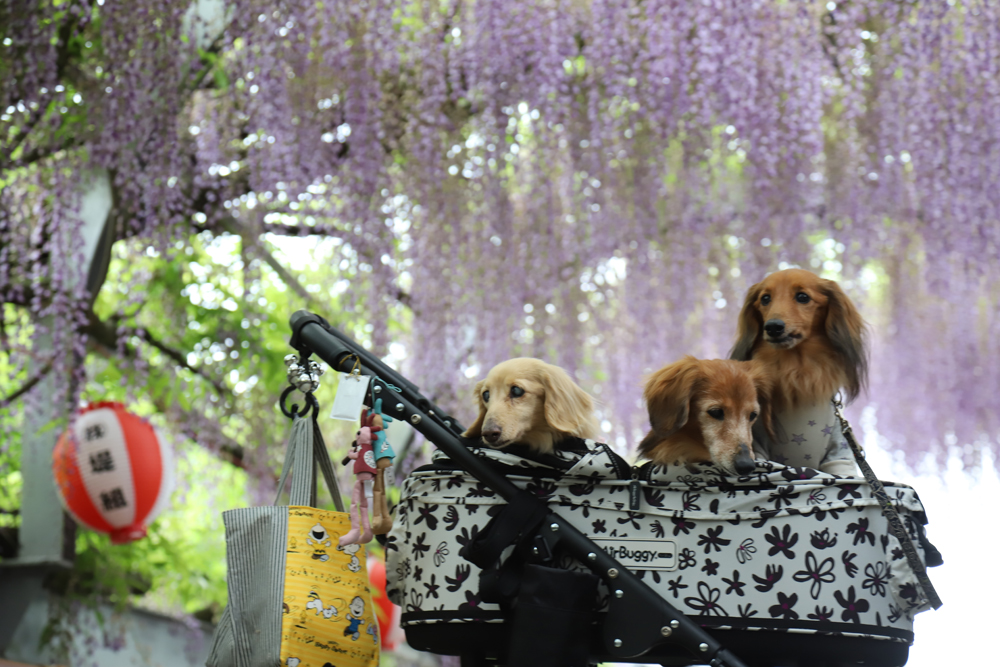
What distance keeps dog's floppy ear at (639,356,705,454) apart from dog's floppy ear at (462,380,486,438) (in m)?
0.35

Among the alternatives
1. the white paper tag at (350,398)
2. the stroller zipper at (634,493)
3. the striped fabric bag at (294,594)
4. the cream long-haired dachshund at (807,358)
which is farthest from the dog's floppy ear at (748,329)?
the striped fabric bag at (294,594)

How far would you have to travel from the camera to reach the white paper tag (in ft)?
5.46

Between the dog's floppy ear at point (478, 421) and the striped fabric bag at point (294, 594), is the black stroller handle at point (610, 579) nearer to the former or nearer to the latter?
the dog's floppy ear at point (478, 421)

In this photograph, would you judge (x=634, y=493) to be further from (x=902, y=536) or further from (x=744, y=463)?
(x=902, y=536)

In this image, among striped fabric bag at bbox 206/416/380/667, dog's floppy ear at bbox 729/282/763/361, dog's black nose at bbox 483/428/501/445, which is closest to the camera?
striped fabric bag at bbox 206/416/380/667

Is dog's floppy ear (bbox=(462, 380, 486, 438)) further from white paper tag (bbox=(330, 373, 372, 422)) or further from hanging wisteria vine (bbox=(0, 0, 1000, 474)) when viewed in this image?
hanging wisteria vine (bbox=(0, 0, 1000, 474))

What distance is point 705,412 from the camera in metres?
1.63

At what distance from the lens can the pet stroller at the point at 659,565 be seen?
150cm

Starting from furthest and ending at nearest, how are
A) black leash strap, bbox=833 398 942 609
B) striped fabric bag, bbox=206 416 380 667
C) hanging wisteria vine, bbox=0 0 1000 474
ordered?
hanging wisteria vine, bbox=0 0 1000 474, striped fabric bag, bbox=206 416 380 667, black leash strap, bbox=833 398 942 609

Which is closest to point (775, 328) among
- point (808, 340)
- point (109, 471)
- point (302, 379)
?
point (808, 340)

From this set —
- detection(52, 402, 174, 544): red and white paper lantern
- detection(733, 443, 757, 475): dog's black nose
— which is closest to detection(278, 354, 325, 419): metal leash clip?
detection(733, 443, 757, 475): dog's black nose

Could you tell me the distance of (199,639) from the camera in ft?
18.6

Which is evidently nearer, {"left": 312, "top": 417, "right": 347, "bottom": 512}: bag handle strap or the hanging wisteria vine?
{"left": 312, "top": 417, "right": 347, "bottom": 512}: bag handle strap

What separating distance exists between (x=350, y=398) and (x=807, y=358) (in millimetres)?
980
